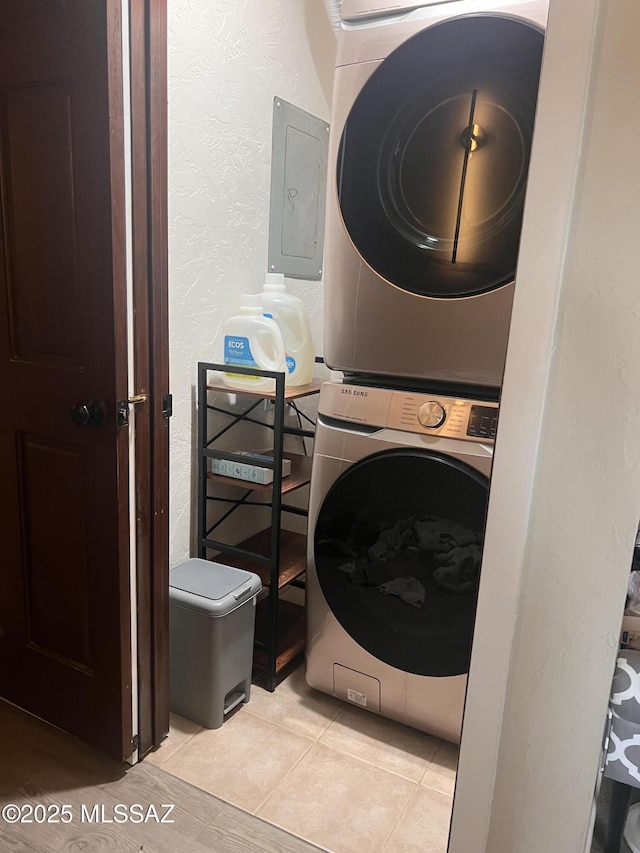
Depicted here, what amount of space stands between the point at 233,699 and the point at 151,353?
1.02m

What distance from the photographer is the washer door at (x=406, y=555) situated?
58.8 inches

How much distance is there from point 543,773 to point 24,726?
4.88ft

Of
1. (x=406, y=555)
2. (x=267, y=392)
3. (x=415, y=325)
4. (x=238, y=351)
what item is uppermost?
(x=415, y=325)

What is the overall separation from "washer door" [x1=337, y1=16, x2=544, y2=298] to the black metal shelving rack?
0.48m

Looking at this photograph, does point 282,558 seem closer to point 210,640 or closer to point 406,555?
point 210,640

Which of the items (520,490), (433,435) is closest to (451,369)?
(433,435)

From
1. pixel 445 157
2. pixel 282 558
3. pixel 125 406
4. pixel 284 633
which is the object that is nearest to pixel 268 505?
pixel 282 558

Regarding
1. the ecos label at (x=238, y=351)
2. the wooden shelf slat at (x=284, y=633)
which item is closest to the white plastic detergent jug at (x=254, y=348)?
the ecos label at (x=238, y=351)

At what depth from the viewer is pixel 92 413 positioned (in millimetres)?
1353

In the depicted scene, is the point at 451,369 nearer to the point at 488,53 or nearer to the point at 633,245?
the point at 488,53

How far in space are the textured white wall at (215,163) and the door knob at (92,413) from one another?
42 centimetres

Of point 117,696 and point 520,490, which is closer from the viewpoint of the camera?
point 520,490

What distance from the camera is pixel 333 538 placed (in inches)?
65.7

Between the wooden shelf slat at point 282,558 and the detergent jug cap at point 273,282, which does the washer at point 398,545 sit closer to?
the wooden shelf slat at point 282,558
